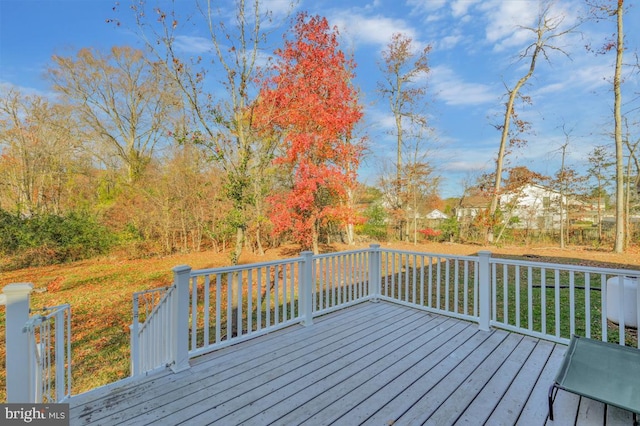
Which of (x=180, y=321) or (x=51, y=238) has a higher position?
(x=51, y=238)

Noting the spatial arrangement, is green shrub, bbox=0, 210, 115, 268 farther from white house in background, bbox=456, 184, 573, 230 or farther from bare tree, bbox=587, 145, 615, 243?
bare tree, bbox=587, 145, 615, 243

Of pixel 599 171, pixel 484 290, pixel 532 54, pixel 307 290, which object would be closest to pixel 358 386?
pixel 307 290

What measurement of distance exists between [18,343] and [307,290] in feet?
8.05

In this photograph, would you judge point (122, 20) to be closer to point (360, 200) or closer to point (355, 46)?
point (355, 46)

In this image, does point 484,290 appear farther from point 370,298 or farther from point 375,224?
point 375,224

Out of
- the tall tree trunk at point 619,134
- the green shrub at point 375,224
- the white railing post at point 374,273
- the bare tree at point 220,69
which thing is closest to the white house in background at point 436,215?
the green shrub at point 375,224

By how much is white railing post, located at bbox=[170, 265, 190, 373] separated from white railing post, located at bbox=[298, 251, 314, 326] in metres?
1.38

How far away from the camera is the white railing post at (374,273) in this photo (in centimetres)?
450

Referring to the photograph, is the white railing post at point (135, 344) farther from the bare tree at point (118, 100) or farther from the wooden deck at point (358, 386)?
the bare tree at point (118, 100)

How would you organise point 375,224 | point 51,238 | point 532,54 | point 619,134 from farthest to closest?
point 375,224 < point 532,54 < point 619,134 < point 51,238

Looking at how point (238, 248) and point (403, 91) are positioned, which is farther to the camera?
point (403, 91)

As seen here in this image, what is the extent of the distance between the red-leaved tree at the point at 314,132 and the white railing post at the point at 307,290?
13.8ft

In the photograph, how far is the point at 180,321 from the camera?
2521 millimetres

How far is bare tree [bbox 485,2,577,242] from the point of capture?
10656 mm
